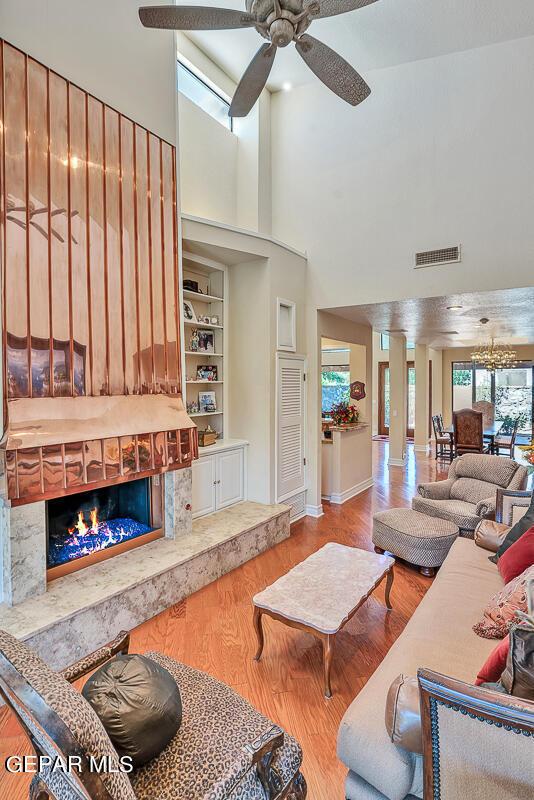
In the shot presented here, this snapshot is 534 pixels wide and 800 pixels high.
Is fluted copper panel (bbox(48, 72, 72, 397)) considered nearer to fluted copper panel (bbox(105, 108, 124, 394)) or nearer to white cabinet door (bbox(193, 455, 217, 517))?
fluted copper panel (bbox(105, 108, 124, 394))

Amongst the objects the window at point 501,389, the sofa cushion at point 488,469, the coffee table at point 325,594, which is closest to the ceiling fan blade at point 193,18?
the coffee table at point 325,594

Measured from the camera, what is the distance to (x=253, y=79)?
2.77m

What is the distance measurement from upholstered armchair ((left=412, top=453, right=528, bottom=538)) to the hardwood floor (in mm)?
700

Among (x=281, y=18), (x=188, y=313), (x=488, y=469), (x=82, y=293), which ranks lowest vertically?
(x=488, y=469)

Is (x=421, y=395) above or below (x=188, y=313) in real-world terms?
below

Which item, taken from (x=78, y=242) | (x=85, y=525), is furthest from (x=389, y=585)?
(x=78, y=242)

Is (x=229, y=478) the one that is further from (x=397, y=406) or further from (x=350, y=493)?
(x=397, y=406)

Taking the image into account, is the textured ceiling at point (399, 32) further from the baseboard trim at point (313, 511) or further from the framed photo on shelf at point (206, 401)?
the baseboard trim at point (313, 511)

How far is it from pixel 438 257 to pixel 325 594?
11.7 feet

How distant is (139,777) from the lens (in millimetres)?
1266

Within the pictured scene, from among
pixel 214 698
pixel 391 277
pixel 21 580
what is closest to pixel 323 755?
pixel 214 698

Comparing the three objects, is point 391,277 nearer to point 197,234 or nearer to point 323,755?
point 197,234

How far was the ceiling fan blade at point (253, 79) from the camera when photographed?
2541 millimetres

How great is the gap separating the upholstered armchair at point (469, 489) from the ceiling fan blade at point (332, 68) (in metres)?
3.50
